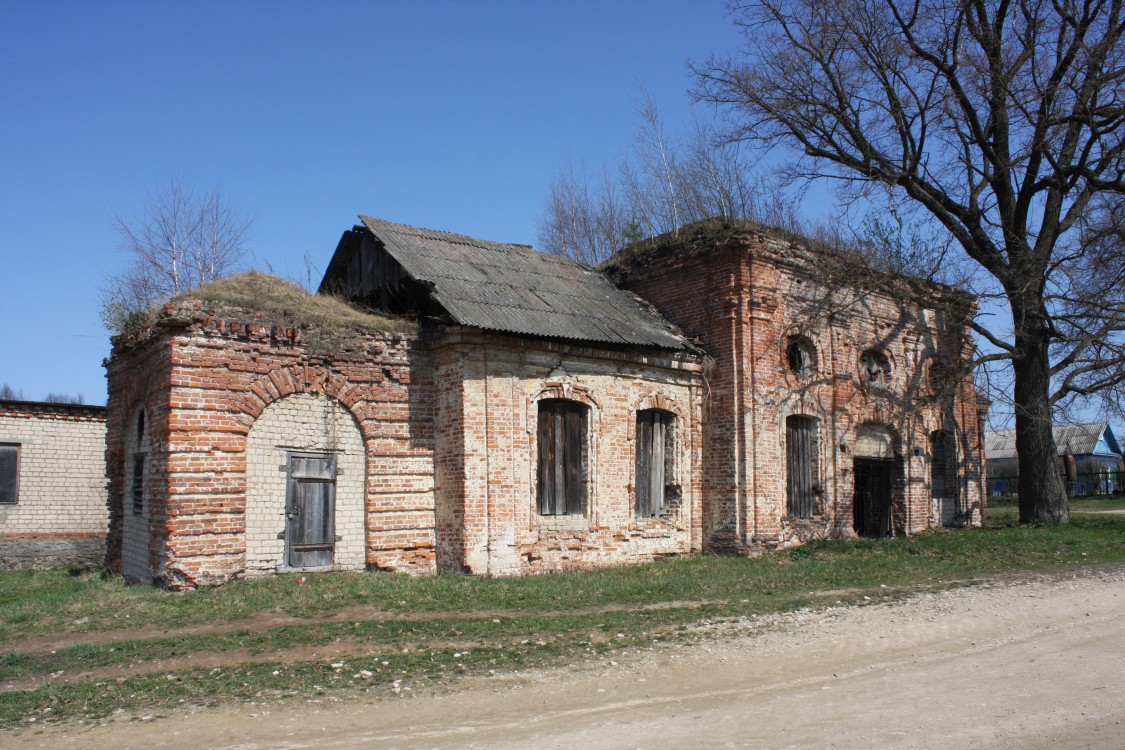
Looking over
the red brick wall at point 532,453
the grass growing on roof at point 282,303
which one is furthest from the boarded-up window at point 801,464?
the grass growing on roof at point 282,303

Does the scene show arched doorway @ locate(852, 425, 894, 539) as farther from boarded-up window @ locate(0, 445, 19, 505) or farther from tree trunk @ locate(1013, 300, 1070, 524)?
boarded-up window @ locate(0, 445, 19, 505)

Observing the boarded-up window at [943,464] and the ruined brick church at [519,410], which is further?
the boarded-up window at [943,464]

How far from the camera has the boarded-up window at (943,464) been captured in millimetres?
19891

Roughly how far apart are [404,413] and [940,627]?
7.71 meters

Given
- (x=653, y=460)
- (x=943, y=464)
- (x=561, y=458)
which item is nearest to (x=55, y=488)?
(x=561, y=458)

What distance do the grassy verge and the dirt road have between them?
56cm

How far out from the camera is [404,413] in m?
13.0

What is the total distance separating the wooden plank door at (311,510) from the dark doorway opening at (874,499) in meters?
11.2

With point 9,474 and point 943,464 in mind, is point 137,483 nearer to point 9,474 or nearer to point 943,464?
point 9,474

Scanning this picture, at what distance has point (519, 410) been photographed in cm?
1327

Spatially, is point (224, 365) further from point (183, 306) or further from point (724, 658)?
point (724, 658)

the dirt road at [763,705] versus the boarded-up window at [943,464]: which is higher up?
the boarded-up window at [943,464]

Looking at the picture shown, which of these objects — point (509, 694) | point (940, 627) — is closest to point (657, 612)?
point (940, 627)

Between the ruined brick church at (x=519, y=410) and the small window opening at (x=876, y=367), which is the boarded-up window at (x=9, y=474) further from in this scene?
the small window opening at (x=876, y=367)
